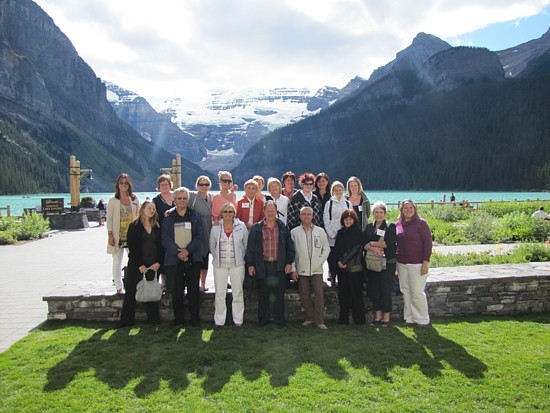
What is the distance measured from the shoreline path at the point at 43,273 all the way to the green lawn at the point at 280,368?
57cm

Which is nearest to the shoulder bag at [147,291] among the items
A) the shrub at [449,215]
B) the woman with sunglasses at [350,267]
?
the woman with sunglasses at [350,267]

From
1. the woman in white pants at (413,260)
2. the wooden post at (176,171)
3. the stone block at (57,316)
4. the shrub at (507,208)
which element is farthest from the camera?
the shrub at (507,208)

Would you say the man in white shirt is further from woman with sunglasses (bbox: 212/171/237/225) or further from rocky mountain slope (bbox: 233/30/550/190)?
rocky mountain slope (bbox: 233/30/550/190)

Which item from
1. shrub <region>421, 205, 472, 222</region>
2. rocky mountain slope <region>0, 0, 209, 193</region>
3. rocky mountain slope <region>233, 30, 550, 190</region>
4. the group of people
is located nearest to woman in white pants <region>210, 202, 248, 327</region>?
the group of people

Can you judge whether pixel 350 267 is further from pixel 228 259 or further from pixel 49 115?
pixel 49 115

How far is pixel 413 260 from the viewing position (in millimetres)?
5625

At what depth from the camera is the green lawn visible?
366 cm

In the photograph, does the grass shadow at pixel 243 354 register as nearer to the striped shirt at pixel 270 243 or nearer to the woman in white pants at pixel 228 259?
the woman in white pants at pixel 228 259

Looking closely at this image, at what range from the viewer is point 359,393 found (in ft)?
12.5

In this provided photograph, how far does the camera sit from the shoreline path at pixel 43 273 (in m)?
5.85

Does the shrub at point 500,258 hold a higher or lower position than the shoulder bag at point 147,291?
lower

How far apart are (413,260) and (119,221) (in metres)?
4.38

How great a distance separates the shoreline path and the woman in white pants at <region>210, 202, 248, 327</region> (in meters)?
0.59

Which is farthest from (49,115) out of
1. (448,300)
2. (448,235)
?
(448,300)
